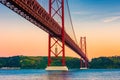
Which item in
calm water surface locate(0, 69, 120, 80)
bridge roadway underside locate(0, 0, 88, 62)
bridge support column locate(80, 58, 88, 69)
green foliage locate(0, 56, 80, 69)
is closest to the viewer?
bridge roadway underside locate(0, 0, 88, 62)

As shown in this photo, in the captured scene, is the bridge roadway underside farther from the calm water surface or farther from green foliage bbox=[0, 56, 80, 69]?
green foliage bbox=[0, 56, 80, 69]

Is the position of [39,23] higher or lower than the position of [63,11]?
lower

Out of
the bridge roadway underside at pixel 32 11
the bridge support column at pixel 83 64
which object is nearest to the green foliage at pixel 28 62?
the bridge support column at pixel 83 64

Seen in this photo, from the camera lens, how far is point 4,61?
154m

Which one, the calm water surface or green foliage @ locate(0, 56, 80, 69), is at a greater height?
green foliage @ locate(0, 56, 80, 69)

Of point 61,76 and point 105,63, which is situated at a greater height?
point 105,63

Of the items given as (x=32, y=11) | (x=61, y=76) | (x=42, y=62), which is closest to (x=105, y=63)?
(x=42, y=62)

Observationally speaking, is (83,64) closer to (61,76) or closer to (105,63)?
(105,63)

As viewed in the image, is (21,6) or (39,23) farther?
(39,23)

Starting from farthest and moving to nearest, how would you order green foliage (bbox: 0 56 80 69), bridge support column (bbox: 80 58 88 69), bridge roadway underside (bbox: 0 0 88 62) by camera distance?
1. green foliage (bbox: 0 56 80 69)
2. bridge support column (bbox: 80 58 88 69)
3. bridge roadway underside (bbox: 0 0 88 62)

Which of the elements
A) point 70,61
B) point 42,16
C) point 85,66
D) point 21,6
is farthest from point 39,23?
point 70,61

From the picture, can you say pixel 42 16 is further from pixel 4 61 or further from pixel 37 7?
pixel 4 61

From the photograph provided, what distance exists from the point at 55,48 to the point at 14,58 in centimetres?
10399

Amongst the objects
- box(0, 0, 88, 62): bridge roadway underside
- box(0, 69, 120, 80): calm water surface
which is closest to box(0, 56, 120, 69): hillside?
box(0, 69, 120, 80): calm water surface
